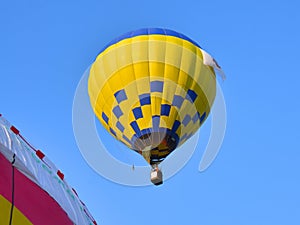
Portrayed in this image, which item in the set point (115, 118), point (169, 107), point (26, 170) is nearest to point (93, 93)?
point (115, 118)

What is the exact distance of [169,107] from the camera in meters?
13.5

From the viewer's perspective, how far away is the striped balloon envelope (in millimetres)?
13469

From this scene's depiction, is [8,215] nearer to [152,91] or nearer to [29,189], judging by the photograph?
[29,189]

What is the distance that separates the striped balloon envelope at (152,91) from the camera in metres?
13.5

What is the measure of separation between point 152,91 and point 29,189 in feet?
28.1

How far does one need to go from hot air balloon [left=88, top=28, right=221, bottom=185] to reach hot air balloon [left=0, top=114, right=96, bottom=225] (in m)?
7.65

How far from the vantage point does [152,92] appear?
13484 millimetres

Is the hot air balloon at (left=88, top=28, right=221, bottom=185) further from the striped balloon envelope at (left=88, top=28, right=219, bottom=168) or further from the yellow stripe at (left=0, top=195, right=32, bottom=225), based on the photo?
the yellow stripe at (left=0, top=195, right=32, bottom=225)

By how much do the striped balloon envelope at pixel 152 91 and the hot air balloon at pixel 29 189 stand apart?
7664mm

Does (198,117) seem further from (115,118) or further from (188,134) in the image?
(115,118)

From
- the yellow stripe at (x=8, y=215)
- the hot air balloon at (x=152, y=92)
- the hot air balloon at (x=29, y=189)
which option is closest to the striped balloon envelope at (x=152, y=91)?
the hot air balloon at (x=152, y=92)

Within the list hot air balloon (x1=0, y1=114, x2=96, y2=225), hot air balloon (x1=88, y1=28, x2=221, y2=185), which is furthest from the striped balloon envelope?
hot air balloon (x1=0, y1=114, x2=96, y2=225)

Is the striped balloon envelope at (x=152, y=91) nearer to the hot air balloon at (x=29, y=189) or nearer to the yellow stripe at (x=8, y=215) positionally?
the hot air balloon at (x=29, y=189)

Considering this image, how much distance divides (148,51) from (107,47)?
3.74 feet
